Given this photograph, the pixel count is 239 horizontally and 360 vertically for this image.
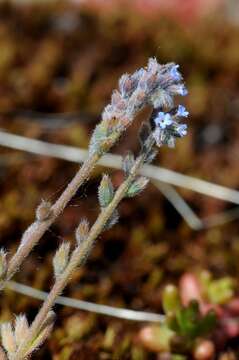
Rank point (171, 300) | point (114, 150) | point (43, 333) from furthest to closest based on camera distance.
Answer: point (114, 150), point (171, 300), point (43, 333)

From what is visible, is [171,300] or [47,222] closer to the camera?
[47,222]

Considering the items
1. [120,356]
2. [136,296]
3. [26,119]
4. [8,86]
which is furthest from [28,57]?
[120,356]

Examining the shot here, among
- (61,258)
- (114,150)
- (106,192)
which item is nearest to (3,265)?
(61,258)

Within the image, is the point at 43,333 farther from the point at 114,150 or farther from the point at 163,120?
the point at 114,150

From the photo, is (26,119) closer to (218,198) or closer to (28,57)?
(28,57)

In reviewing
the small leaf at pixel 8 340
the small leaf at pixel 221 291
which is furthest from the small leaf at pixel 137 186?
the small leaf at pixel 221 291

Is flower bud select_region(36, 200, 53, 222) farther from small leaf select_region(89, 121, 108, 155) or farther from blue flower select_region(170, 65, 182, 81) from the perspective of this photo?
blue flower select_region(170, 65, 182, 81)
